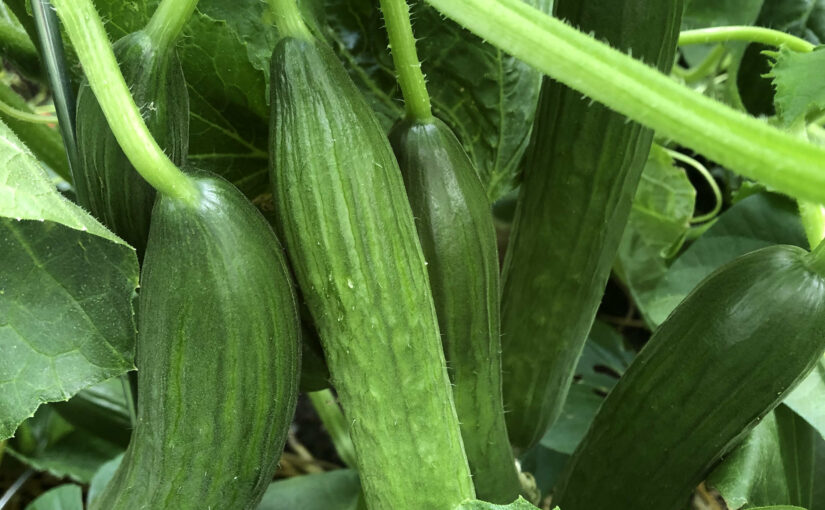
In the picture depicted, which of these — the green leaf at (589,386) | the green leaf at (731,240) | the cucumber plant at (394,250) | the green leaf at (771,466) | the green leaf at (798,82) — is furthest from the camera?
the green leaf at (589,386)

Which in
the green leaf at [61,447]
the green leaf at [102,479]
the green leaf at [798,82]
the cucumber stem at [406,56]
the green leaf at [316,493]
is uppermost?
the cucumber stem at [406,56]

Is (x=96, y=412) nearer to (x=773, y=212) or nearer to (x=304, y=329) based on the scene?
(x=304, y=329)

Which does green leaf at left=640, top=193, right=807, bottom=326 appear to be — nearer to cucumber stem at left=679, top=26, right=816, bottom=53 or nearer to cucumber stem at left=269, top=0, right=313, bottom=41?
cucumber stem at left=679, top=26, right=816, bottom=53

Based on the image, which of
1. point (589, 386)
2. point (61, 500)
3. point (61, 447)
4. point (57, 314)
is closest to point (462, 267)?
point (57, 314)

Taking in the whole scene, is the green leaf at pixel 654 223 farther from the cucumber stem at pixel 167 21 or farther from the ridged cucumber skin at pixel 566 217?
the cucumber stem at pixel 167 21

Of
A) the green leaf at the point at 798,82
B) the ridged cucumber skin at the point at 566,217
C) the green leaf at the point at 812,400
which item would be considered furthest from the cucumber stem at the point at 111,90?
the green leaf at the point at 812,400

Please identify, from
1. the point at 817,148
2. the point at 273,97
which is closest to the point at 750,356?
the point at 817,148
